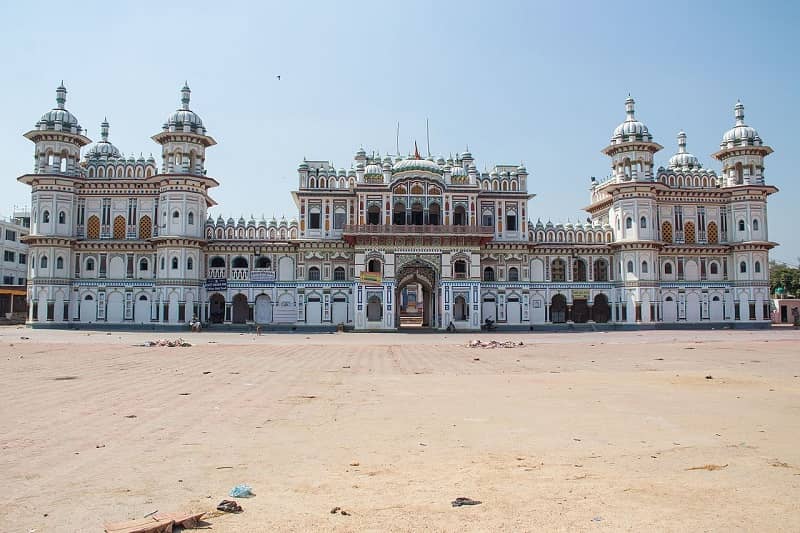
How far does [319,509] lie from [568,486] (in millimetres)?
2609

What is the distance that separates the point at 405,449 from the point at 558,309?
47.4m

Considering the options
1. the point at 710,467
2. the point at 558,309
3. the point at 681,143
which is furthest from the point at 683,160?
the point at 710,467

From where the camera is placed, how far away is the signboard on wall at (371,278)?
4911 cm

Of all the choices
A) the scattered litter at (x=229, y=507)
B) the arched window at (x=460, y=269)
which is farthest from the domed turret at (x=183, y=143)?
the scattered litter at (x=229, y=507)

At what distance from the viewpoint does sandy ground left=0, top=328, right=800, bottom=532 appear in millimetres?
5867

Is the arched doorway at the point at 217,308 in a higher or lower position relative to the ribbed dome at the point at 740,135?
lower

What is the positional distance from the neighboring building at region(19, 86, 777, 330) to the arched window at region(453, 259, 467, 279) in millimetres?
159

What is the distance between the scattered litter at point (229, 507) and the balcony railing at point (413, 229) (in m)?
43.0

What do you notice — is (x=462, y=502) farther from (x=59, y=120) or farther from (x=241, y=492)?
(x=59, y=120)

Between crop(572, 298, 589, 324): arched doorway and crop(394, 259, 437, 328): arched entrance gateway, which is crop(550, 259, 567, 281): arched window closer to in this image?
crop(572, 298, 589, 324): arched doorway

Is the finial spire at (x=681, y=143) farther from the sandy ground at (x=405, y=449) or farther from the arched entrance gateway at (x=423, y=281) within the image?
the sandy ground at (x=405, y=449)

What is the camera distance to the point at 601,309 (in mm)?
54125

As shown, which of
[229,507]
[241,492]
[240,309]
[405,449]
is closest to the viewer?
[229,507]

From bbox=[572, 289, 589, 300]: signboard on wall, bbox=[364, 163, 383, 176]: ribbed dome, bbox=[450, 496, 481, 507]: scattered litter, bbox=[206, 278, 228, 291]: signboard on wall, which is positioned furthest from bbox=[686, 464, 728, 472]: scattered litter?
bbox=[572, 289, 589, 300]: signboard on wall
